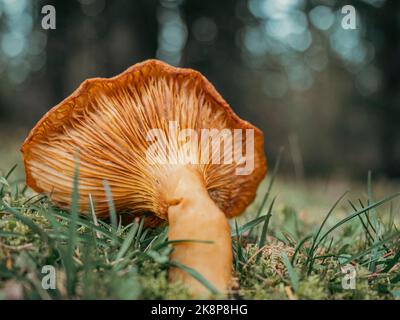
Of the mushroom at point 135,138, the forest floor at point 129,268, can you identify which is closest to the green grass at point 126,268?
the forest floor at point 129,268

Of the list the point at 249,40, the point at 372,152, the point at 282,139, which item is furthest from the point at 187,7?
the point at 372,152

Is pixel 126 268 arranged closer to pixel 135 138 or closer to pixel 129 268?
pixel 129 268

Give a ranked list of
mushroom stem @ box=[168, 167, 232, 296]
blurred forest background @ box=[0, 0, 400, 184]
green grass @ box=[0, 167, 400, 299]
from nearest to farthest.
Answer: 1. green grass @ box=[0, 167, 400, 299]
2. mushroom stem @ box=[168, 167, 232, 296]
3. blurred forest background @ box=[0, 0, 400, 184]

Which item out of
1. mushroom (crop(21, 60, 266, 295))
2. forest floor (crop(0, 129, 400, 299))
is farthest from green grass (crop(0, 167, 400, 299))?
mushroom (crop(21, 60, 266, 295))

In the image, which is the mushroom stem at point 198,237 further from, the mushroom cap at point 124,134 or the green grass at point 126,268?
the mushroom cap at point 124,134

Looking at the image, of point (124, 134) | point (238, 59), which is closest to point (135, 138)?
point (124, 134)

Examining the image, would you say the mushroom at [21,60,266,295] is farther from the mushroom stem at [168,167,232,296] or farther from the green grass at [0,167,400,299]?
the green grass at [0,167,400,299]
